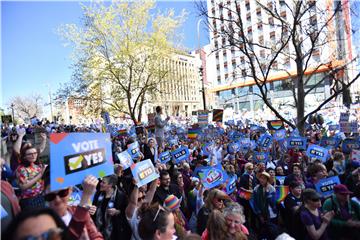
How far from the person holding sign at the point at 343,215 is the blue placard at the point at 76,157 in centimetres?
280

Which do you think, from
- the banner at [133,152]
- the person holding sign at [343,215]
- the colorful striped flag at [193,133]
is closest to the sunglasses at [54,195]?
the person holding sign at [343,215]

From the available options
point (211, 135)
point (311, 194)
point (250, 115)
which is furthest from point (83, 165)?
point (250, 115)

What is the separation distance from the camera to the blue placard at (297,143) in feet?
27.9

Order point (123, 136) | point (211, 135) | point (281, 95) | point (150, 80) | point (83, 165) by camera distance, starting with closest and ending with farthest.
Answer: point (83, 165) < point (211, 135) < point (123, 136) < point (150, 80) < point (281, 95)

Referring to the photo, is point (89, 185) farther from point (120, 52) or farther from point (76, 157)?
point (120, 52)

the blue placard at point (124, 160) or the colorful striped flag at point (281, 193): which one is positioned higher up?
the blue placard at point (124, 160)

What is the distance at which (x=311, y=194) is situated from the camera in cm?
358

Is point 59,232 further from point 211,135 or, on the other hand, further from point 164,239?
point 211,135

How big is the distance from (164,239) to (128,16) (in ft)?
66.6

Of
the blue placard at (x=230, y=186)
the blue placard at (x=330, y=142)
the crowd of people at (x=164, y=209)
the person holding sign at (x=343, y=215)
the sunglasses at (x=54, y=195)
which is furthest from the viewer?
the blue placard at (x=330, y=142)

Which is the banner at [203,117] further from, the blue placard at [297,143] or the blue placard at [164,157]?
the blue placard at [164,157]

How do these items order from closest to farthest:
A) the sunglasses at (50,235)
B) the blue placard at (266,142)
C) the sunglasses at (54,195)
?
1. the sunglasses at (50,235)
2. the sunglasses at (54,195)
3. the blue placard at (266,142)

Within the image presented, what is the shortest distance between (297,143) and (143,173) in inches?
242

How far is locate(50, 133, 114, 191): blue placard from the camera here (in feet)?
7.49
